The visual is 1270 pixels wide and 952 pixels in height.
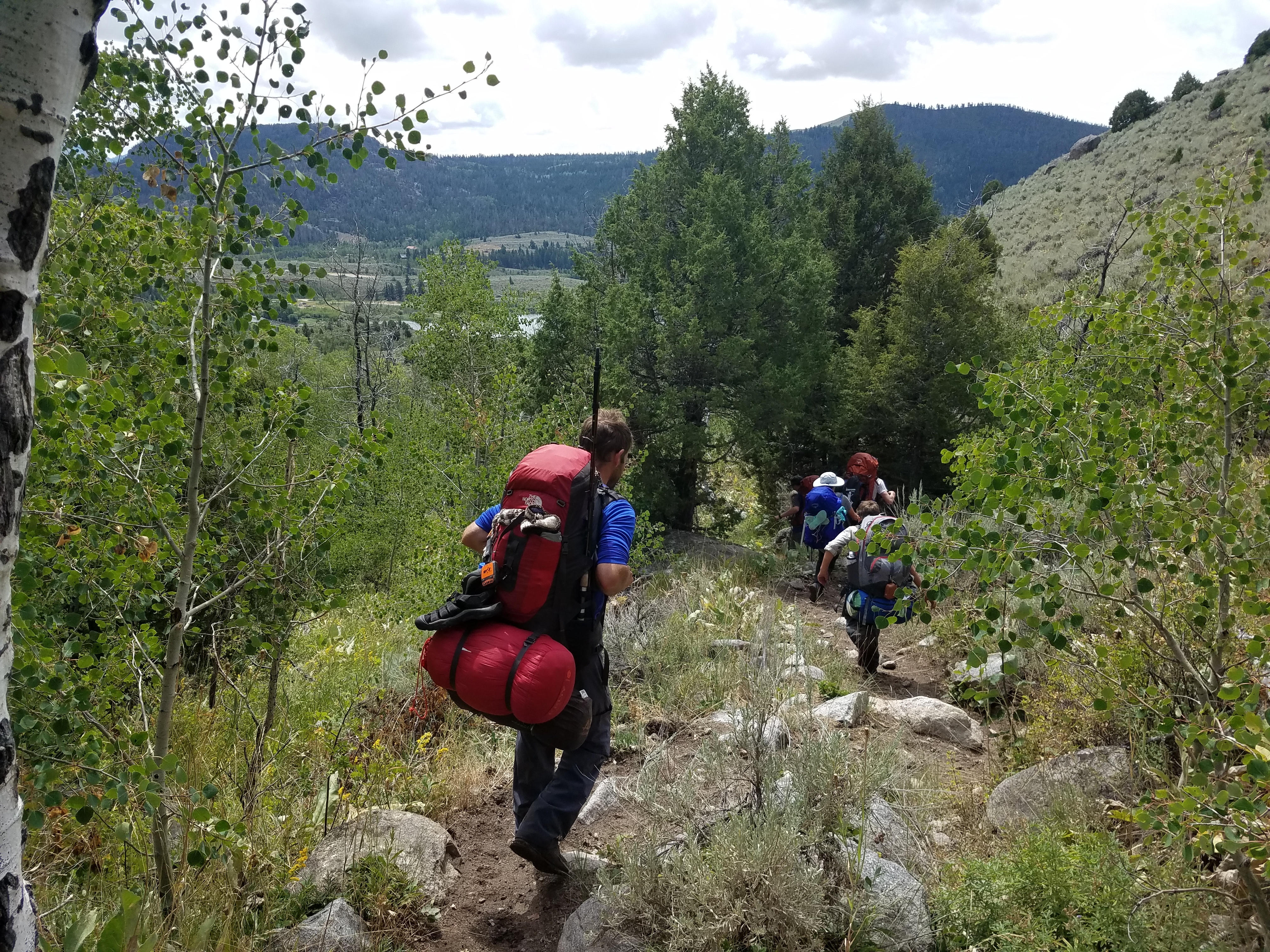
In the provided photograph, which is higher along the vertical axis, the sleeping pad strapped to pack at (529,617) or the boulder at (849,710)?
the sleeping pad strapped to pack at (529,617)

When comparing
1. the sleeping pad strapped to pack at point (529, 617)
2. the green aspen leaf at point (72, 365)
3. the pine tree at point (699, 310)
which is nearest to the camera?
the green aspen leaf at point (72, 365)

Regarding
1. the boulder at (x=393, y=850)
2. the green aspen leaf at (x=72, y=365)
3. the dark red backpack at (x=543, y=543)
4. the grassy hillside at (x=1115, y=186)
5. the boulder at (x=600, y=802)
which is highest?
the grassy hillside at (x=1115, y=186)

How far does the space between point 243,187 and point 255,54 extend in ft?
1.35

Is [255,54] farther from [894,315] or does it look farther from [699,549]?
[894,315]

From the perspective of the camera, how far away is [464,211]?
199750mm

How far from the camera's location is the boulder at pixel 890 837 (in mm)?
3182

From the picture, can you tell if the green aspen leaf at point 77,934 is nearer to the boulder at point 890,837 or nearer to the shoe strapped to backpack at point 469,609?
the shoe strapped to backpack at point 469,609

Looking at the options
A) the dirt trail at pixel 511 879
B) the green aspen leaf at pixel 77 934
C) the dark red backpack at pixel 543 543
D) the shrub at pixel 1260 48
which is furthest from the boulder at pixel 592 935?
the shrub at pixel 1260 48

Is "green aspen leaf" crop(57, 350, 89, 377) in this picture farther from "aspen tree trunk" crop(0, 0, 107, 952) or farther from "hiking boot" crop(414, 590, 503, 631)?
"hiking boot" crop(414, 590, 503, 631)

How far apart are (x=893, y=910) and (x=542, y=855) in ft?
4.57

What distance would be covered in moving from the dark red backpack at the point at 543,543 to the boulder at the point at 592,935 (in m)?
0.99

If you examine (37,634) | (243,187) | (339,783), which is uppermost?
(243,187)

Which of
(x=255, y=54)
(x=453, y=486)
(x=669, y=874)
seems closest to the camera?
(x=255, y=54)

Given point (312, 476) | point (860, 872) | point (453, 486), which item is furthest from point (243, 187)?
point (453, 486)
